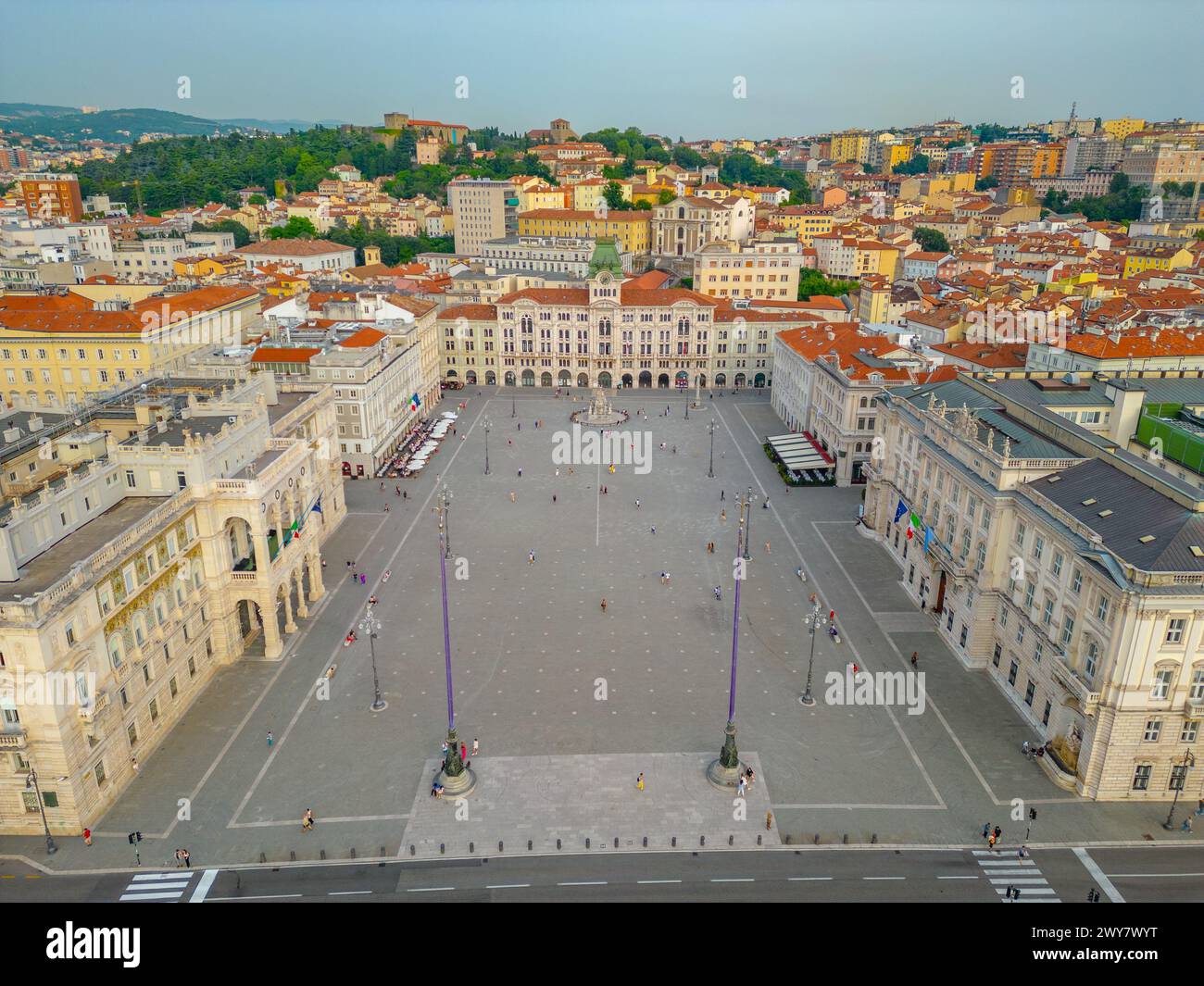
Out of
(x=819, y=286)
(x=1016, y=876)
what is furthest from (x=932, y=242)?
(x=1016, y=876)

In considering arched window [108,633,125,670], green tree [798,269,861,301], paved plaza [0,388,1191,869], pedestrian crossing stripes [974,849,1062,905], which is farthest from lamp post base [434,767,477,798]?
green tree [798,269,861,301]

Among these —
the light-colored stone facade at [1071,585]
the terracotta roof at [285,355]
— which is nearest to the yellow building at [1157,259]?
the light-colored stone facade at [1071,585]

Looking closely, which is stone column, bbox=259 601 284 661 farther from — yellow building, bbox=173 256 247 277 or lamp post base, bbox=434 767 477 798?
yellow building, bbox=173 256 247 277

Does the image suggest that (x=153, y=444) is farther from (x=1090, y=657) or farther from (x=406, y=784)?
(x=1090, y=657)

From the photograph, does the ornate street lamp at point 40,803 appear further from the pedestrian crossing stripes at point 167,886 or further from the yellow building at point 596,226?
the yellow building at point 596,226

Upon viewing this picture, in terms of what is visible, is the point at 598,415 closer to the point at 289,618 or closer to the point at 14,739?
the point at 289,618

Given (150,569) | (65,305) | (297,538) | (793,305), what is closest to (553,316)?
(793,305)
